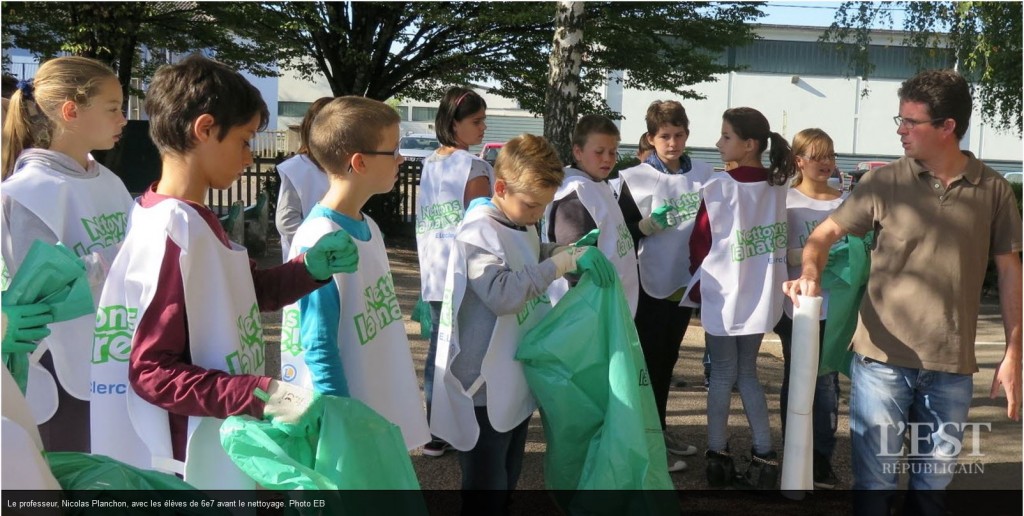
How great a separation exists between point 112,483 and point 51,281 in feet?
2.21

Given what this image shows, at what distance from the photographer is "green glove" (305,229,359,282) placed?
2559 millimetres

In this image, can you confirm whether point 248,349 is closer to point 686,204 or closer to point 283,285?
point 283,285

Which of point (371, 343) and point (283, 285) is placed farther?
point (371, 343)

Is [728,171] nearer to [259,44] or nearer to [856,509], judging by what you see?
[856,509]

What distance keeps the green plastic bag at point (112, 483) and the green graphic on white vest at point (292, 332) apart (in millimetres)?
1106

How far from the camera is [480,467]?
3.57 meters

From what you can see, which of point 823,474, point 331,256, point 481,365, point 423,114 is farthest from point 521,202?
point 423,114

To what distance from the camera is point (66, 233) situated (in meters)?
3.29

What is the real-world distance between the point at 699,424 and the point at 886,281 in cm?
241

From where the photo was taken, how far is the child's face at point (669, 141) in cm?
512

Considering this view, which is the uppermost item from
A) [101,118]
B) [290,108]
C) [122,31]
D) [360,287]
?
[290,108]

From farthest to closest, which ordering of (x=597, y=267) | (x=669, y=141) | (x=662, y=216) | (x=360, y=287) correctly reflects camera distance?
(x=669, y=141) → (x=662, y=216) → (x=597, y=267) → (x=360, y=287)

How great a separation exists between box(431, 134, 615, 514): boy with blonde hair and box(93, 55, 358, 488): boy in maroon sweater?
1129 millimetres

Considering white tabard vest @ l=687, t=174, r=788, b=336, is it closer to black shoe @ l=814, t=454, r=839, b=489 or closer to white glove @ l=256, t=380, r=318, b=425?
black shoe @ l=814, t=454, r=839, b=489
